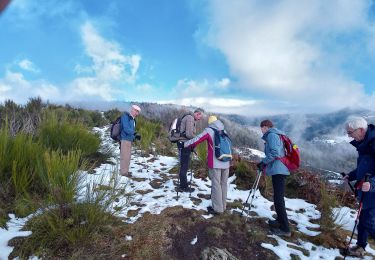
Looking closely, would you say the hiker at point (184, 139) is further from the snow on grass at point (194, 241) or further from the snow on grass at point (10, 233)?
the snow on grass at point (10, 233)

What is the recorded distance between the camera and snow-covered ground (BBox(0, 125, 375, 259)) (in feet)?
14.3

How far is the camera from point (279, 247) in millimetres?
4508

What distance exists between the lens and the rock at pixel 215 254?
391 centimetres

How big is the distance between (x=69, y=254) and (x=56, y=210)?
1.79ft

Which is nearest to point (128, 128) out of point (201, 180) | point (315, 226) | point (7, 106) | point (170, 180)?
point (170, 180)

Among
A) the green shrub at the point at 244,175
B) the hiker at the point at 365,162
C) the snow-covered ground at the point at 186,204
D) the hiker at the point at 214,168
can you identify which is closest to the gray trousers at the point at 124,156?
the snow-covered ground at the point at 186,204

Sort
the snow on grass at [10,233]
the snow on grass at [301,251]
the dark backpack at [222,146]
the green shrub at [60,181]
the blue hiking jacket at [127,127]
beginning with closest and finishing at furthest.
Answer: the snow on grass at [10,233] < the green shrub at [60,181] < the snow on grass at [301,251] < the dark backpack at [222,146] < the blue hiking jacket at [127,127]

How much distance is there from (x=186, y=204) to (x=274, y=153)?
6.38 feet

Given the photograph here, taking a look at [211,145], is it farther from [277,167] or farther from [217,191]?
[277,167]

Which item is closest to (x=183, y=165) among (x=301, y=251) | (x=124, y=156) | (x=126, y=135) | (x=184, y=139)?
(x=184, y=139)

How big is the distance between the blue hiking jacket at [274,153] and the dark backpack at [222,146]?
736mm

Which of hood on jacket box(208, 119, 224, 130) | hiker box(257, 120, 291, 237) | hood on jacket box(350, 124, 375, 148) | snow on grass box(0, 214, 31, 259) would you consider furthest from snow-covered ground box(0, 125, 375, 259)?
hood on jacket box(350, 124, 375, 148)

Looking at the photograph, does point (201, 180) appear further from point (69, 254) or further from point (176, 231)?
point (69, 254)

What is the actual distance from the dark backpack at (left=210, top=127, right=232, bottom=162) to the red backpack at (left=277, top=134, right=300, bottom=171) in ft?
3.15
